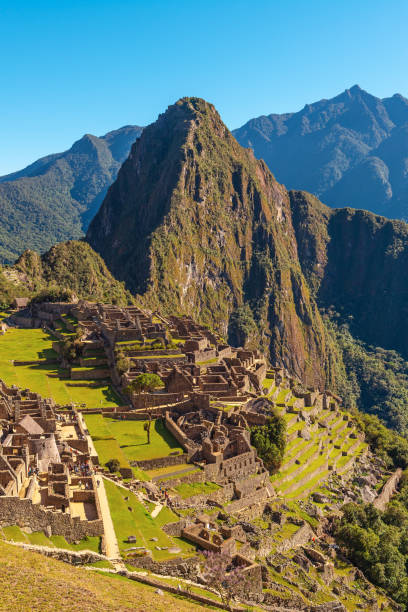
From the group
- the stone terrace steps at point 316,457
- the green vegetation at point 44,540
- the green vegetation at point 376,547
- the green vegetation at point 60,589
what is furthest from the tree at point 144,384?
the green vegetation at point 60,589

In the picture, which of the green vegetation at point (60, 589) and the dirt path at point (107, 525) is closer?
the green vegetation at point (60, 589)

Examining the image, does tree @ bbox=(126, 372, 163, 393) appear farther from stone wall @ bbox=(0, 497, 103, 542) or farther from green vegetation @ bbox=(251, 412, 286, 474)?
stone wall @ bbox=(0, 497, 103, 542)

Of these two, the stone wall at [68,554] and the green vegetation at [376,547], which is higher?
the stone wall at [68,554]

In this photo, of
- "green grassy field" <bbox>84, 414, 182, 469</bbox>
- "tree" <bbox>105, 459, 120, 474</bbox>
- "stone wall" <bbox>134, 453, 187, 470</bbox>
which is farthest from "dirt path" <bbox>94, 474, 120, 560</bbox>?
"stone wall" <bbox>134, 453, 187, 470</bbox>

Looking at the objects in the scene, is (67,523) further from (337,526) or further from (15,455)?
(337,526)

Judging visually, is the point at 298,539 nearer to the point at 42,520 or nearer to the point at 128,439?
the point at 128,439

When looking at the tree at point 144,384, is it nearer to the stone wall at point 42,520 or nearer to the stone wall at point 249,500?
the stone wall at point 249,500
